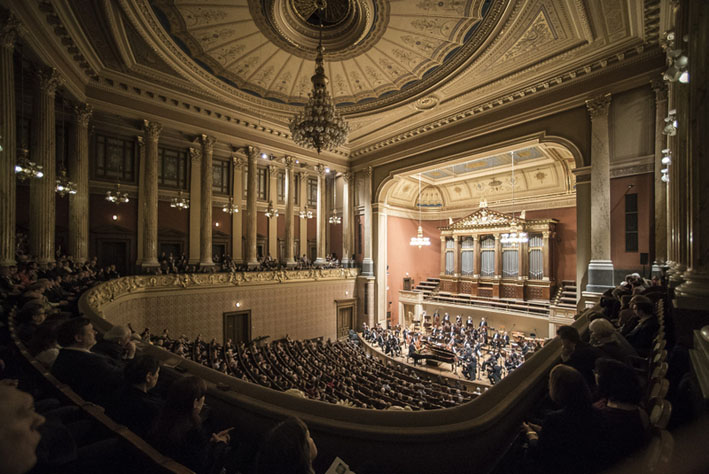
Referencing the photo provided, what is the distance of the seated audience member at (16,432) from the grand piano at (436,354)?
474 inches

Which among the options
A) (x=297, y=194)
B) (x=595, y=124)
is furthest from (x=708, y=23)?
(x=297, y=194)

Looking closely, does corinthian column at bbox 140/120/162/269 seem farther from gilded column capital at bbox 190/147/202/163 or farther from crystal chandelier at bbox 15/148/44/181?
crystal chandelier at bbox 15/148/44/181

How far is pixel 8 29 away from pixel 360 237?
1464 centimetres

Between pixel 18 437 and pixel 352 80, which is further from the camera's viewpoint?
pixel 352 80

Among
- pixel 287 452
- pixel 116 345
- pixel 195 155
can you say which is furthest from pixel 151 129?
pixel 287 452

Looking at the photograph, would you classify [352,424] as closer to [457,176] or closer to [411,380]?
[411,380]

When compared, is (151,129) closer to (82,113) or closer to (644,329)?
(82,113)

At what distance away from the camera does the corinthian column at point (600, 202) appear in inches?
352

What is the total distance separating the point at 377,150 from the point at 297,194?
620 centimetres

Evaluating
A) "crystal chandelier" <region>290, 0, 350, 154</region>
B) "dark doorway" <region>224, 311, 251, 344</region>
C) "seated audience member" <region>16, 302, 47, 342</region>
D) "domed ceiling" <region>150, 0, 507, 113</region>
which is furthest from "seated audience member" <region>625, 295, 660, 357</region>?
"dark doorway" <region>224, 311, 251, 344</region>

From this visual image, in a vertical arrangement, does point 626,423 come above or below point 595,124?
below

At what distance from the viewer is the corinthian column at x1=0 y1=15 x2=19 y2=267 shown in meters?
6.07

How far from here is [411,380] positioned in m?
8.99

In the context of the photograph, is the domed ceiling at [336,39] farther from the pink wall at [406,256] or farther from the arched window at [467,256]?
the arched window at [467,256]
